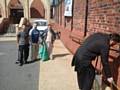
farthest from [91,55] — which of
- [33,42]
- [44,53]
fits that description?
[33,42]

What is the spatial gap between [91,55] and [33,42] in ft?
25.5

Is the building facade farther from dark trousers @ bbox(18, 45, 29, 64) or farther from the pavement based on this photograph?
the pavement

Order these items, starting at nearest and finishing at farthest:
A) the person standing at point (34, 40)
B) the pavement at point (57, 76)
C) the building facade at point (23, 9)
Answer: the pavement at point (57, 76) → the person standing at point (34, 40) → the building facade at point (23, 9)

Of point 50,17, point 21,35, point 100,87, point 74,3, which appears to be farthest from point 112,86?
point 50,17

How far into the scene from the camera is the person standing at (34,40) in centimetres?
1323

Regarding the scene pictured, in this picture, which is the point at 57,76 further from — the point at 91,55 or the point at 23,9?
the point at 23,9

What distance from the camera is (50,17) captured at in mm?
42969

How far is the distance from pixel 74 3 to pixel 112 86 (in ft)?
27.2

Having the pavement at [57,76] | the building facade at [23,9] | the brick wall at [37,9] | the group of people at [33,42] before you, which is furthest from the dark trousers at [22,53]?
the brick wall at [37,9]

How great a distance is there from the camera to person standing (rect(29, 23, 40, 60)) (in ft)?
43.4

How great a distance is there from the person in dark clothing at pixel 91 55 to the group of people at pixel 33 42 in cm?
611

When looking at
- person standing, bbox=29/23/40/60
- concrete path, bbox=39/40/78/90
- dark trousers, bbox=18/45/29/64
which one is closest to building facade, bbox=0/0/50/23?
person standing, bbox=29/23/40/60

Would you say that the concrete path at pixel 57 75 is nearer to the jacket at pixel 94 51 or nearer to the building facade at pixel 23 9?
the jacket at pixel 94 51

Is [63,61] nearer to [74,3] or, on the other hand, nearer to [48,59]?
[48,59]
